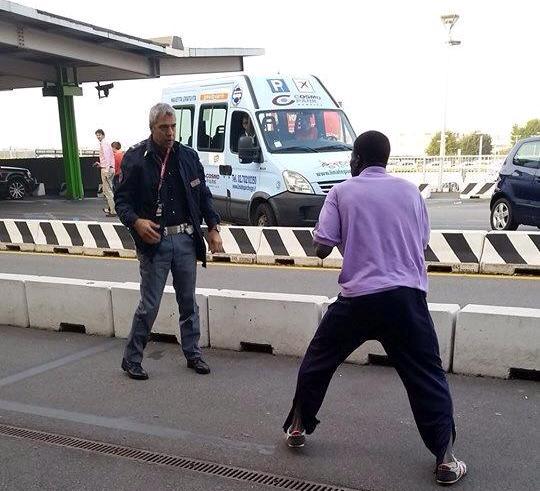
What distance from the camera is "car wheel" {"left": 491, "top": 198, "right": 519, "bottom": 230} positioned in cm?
1129

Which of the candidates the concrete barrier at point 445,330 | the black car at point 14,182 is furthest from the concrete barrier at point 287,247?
the black car at point 14,182

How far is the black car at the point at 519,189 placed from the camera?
10.7 meters

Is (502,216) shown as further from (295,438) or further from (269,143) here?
(295,438)

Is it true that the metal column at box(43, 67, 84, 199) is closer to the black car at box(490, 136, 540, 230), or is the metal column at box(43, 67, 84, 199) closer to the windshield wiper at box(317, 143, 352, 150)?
the windshield wiper at box(317, 143, 352, 150)

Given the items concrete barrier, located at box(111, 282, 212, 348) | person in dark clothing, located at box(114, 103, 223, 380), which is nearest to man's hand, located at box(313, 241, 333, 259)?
person in dark clothing, located at box(114, 103, 223, 380)

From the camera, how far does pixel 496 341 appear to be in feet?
14.9

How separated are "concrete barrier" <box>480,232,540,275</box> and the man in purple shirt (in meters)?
5.68

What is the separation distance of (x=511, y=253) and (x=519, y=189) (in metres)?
3.00

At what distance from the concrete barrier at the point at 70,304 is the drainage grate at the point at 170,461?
1.95 metres

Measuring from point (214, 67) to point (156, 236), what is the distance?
2486 centimetres

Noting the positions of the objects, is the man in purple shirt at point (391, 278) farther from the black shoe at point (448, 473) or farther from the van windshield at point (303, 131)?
the van windshield at point (303, 131)

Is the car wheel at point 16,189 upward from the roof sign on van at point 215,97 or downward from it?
downward

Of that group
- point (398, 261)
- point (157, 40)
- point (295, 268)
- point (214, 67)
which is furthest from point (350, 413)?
point (214, 67)

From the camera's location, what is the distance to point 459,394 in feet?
14.1
